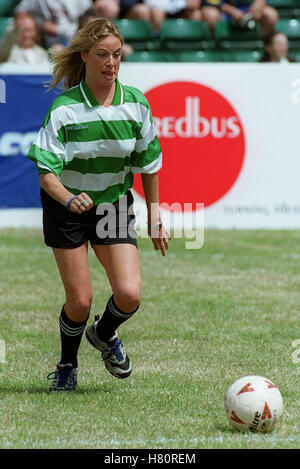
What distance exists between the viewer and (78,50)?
515cm

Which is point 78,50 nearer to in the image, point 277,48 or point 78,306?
point 78,306

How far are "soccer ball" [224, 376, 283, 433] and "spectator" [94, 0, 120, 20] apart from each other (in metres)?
9.77

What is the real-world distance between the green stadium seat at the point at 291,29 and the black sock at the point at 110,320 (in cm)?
940

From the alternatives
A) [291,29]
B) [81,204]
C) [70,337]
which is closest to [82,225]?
[81,204]

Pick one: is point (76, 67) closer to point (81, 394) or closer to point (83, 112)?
point (83, 112)

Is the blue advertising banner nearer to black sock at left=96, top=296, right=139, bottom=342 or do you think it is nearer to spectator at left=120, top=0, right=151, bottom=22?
spectator at left=120, top=0, right=151, bottom=22

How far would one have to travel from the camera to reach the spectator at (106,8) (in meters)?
13.4

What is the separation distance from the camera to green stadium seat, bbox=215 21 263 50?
1352cm

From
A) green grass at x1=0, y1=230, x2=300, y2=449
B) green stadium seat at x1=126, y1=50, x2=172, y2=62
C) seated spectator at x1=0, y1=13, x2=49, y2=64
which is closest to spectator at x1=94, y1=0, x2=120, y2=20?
green stadium seat at x1=126, y1=50, x2=172, y2=62

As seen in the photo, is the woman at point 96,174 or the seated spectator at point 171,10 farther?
the seated spectator at point 171,10

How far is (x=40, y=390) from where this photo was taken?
5395 millimetres

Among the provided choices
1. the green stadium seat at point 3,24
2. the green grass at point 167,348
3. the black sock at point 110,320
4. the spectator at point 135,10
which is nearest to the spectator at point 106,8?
the spectator at point 135,10

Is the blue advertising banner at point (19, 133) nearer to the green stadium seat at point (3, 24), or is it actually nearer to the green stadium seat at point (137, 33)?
the green stadium seat at point (3, 24)
